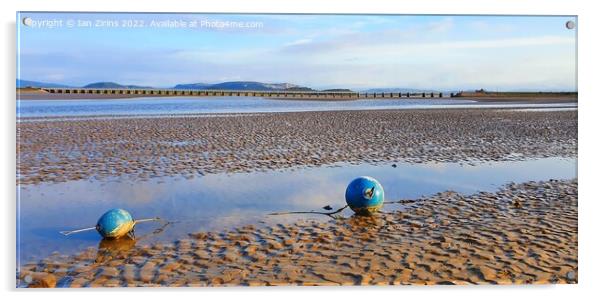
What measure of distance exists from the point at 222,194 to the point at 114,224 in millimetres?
2833

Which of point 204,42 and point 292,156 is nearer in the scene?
point 204,42

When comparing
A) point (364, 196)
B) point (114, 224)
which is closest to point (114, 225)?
point (114, 224)

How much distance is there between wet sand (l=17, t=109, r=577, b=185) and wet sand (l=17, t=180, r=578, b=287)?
89.4 inches

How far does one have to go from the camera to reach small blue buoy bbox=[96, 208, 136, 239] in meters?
7.20

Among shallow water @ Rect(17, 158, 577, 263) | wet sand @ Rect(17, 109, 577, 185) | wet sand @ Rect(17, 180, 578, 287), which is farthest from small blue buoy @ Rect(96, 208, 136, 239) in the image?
wet sand @ Rect(17, 109, 577, 185)

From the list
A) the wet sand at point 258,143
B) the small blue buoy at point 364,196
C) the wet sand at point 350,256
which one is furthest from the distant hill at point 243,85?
the wet sand at point 350,256

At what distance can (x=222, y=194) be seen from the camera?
9797 millimetres

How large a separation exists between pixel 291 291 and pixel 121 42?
14.9 feet
